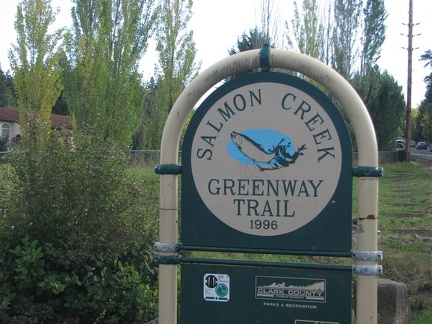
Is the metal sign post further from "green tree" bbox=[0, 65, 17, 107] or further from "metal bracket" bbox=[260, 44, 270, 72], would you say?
"green tree" bbox=[0, 65, 17, 107]

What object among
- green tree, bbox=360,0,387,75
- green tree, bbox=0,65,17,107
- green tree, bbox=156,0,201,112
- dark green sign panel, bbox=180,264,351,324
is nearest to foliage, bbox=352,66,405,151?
green tree, bbox=360,0,387,75

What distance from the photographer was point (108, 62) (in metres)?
25.7

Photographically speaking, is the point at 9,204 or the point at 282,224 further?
the point at 9,204

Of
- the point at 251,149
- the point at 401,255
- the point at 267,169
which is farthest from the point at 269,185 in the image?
the point at 401,255

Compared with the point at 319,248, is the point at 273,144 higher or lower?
higher

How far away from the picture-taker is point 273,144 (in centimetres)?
292

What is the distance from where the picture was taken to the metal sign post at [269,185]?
284cm

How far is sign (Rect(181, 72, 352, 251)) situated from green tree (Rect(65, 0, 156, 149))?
69.8 feet

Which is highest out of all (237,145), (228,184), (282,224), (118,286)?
(237,145)

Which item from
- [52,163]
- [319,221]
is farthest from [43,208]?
[319,221]

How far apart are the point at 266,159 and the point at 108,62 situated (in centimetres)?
2375

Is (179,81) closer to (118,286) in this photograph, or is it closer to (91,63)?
(91,63)

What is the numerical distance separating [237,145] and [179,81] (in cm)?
2769

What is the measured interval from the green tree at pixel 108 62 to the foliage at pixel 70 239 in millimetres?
19269
